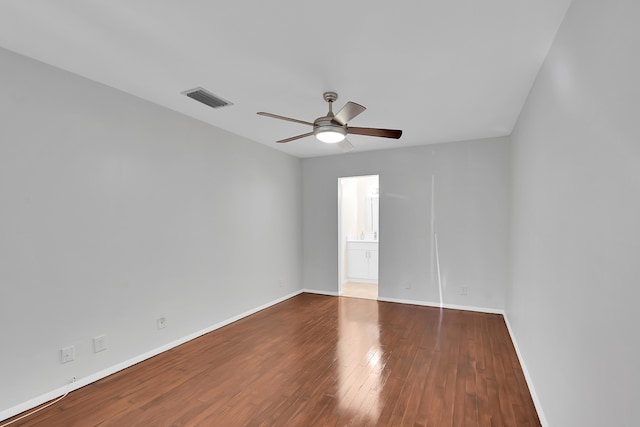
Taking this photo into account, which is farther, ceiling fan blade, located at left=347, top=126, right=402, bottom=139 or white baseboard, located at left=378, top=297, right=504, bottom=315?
white baseboard, located at left=378, top=297, right=504, bottom=315

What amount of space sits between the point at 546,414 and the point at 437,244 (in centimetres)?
296

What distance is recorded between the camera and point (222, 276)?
4082 mm

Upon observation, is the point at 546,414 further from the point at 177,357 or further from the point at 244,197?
the point at 244,197

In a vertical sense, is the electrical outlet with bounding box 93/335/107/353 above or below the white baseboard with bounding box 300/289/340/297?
above

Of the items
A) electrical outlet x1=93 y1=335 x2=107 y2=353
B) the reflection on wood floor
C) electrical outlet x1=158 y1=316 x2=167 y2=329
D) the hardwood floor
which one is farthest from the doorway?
electrical outlet x1=93 y1=335 x2=107 y2=353

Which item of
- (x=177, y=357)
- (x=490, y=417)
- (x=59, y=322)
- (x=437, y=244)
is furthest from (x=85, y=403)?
(x=437, y=244)

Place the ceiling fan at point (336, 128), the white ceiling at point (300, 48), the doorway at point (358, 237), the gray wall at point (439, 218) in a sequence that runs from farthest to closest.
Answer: the doorway at point (358, 237), the gray wall at point (439, 218), the ceiling fan at point (336, 128), the white ceiling at point (300, 48)

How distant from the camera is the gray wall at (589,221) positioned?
→ 1040 millimetres

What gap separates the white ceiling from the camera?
1.79 m

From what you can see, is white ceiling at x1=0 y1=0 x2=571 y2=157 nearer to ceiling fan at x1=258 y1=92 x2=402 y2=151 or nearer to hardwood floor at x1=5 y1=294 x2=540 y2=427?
ceiling fan at x1=258 y1=92 x2=402 y2=151

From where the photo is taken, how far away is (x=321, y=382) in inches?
104

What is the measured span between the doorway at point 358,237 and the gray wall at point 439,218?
0.38 m

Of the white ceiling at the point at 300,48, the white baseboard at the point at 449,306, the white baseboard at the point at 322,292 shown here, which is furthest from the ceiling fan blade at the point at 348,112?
the white baseboard at the point at 322,292

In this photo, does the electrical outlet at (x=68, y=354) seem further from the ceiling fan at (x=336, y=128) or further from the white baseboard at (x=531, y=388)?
the white baseboard at (x=531, y=388)
